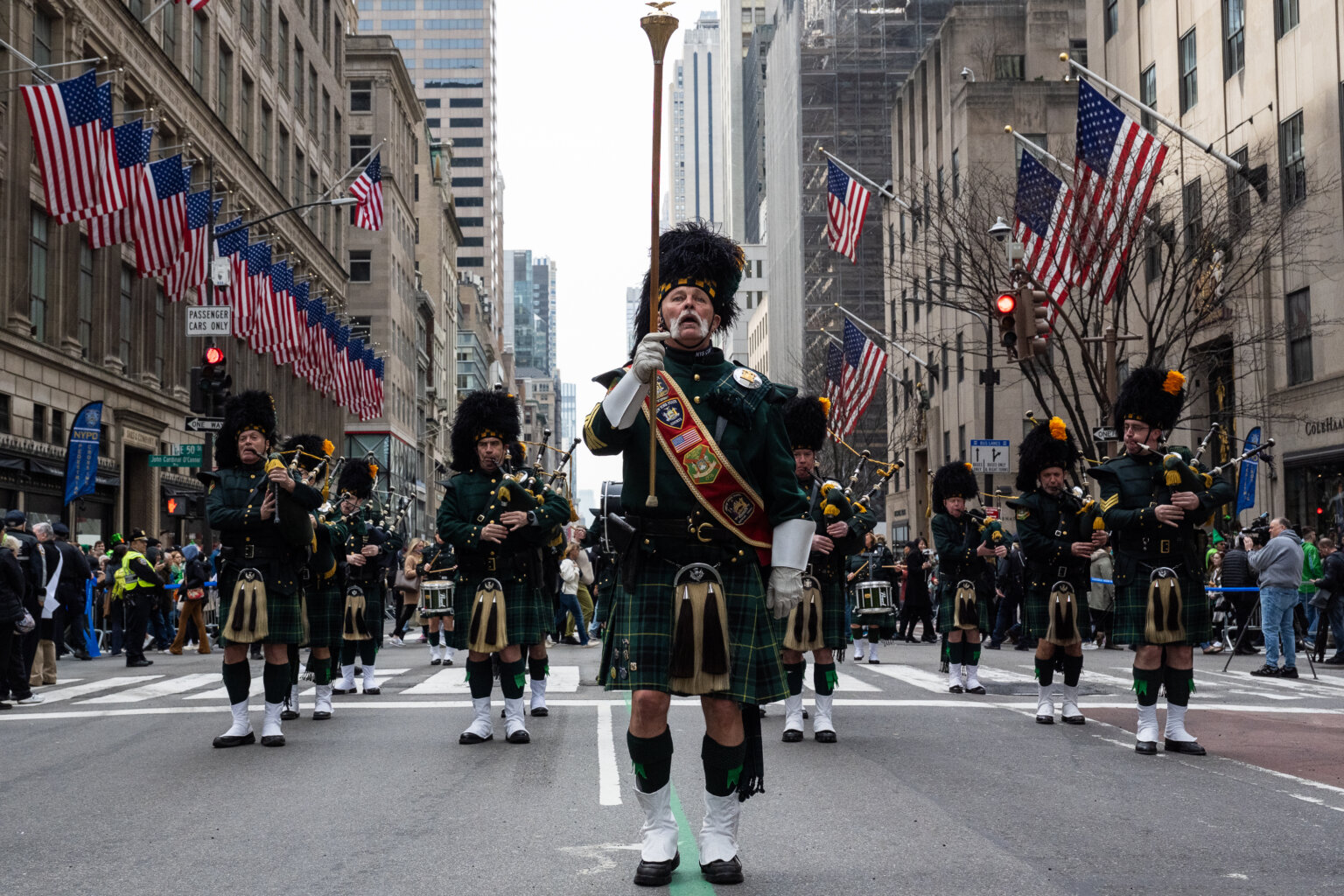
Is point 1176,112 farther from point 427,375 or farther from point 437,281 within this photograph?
point 437,281

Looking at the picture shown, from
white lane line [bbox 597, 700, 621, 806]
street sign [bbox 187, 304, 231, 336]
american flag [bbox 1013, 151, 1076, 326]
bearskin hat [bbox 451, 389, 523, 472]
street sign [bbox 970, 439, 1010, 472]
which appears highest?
american flag [bbox 1013, 151, 1076, 326]

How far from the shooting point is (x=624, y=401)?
216 inches

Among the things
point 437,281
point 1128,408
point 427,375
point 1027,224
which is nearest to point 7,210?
point 1027,224

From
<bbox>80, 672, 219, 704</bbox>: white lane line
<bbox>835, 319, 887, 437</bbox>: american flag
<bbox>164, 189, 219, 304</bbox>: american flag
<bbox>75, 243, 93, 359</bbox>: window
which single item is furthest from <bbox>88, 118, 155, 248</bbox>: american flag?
<bbox>835, 319, 887, 437</bbox>: american flag

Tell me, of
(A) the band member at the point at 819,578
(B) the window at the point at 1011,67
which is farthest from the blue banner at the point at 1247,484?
(B) the window at the point at 1011,67

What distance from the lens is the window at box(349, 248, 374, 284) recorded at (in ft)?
242

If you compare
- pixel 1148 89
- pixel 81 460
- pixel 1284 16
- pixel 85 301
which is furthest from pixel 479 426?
pixel 1148 89

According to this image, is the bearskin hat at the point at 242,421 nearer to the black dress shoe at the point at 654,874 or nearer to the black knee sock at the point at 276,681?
the black knee sock at the point at 276,681

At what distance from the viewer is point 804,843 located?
613 cm

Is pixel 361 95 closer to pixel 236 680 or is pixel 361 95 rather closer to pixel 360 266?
pixel 360 266

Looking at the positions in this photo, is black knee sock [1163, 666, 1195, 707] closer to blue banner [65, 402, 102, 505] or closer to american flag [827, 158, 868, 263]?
blue banner [65, 402, 102, 505]

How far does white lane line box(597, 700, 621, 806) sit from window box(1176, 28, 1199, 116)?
28.1m

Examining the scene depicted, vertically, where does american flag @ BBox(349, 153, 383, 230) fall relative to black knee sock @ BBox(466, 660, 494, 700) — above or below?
above

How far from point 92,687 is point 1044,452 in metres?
10.5
